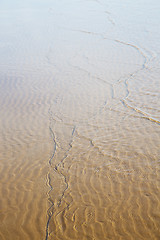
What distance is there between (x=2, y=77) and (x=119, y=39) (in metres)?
7.96

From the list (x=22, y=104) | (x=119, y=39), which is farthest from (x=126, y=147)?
(x=119, y=39)

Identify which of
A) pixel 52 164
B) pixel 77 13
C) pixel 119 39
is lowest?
pixel 52 164

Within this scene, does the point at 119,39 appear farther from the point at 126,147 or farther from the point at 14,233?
the point at 14,233

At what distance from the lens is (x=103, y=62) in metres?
12.3

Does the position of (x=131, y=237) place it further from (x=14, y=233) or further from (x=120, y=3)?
(x=120, y=3)

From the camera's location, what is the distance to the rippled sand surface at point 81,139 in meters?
4.35

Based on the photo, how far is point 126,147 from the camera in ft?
20.1

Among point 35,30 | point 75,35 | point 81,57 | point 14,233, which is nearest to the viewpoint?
point 14,233

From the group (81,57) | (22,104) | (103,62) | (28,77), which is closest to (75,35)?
(81,57)

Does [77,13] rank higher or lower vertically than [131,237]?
higher

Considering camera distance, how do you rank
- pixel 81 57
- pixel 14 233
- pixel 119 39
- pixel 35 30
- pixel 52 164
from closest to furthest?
pixel 14 233
pixel 52 164
pixel 81 57
pixel 119 39
pixel 35 30

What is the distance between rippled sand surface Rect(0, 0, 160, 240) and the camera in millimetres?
4352

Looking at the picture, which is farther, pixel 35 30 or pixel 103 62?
pixel 35 30

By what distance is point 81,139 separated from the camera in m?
6.70
